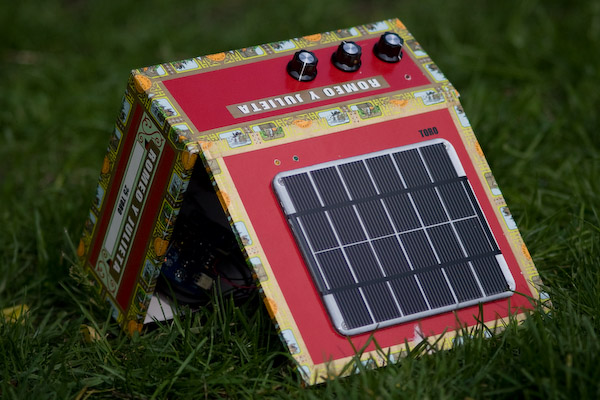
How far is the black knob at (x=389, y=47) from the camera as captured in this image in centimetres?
393

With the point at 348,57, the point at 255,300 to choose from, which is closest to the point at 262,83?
the point at 348,57

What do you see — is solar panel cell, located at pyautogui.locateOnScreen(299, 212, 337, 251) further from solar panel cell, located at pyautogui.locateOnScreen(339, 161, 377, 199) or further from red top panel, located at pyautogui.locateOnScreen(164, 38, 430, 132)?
red top panel, located at pyautogui.locateOnScreen(164, 38, 430, 132)

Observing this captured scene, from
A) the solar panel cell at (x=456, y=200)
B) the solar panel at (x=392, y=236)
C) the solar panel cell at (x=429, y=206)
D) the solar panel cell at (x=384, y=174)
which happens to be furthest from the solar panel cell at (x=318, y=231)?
the solar panel cell at (x=456, y=200)

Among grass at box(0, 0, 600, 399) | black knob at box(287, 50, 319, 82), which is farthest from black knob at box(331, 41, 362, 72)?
grass at box(0, 0, 600, 399)

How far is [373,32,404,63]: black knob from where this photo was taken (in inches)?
155

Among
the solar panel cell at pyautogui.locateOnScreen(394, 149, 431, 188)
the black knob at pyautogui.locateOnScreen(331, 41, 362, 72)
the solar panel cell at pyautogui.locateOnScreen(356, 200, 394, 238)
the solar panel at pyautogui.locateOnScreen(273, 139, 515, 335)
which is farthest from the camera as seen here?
the black knob at pyautogui.locateOnScreen(331, 41, 362, 72)

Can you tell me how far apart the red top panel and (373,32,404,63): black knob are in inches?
1.1

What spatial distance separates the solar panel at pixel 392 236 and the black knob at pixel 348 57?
1.57ft

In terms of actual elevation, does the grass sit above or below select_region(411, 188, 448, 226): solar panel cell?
below

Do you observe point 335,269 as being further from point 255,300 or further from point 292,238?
point 255,300

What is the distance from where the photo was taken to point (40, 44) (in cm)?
645

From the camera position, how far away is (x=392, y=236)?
3.58 m

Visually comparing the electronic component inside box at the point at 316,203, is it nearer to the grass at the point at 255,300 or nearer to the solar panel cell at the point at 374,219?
the solar panel cell at the point at 374,219

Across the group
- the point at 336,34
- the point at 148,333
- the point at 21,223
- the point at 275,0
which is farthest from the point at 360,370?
the point at 275,0
